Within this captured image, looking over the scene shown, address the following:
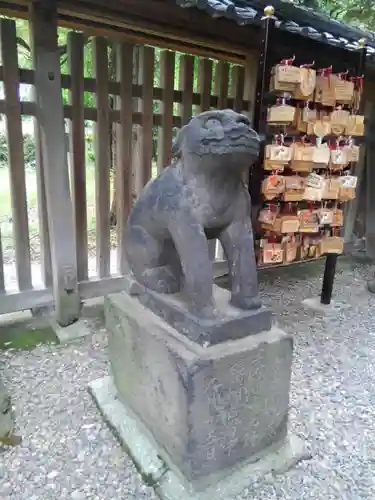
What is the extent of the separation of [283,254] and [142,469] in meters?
1.84

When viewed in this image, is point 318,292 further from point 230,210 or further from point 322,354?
point 230,210

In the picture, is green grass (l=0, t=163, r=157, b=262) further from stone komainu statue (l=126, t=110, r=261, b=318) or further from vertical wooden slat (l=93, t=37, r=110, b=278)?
stone komainu statue (l=126, t=110, r=261, b=318)

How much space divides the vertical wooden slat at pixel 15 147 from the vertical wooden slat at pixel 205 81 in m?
1.51

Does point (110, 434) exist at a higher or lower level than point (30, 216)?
lower

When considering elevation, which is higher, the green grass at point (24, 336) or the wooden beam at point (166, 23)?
the wooden beam at point (166, 23)

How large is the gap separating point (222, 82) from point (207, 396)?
2.90m

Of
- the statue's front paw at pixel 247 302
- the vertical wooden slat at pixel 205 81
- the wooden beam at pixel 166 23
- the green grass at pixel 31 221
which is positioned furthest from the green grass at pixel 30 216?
the statue's front paw at pixel 247 302

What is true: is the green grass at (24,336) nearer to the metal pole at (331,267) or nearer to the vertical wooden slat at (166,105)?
the vertical wooden slat at (166,105)

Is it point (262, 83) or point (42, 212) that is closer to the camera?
point (262, 83)

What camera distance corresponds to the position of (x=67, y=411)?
2189 millimetres

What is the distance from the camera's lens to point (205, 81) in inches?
137

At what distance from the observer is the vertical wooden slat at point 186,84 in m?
3.34

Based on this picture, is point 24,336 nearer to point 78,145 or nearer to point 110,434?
point 110,434

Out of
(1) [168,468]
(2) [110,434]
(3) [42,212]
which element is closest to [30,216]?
(3) [42,212]
